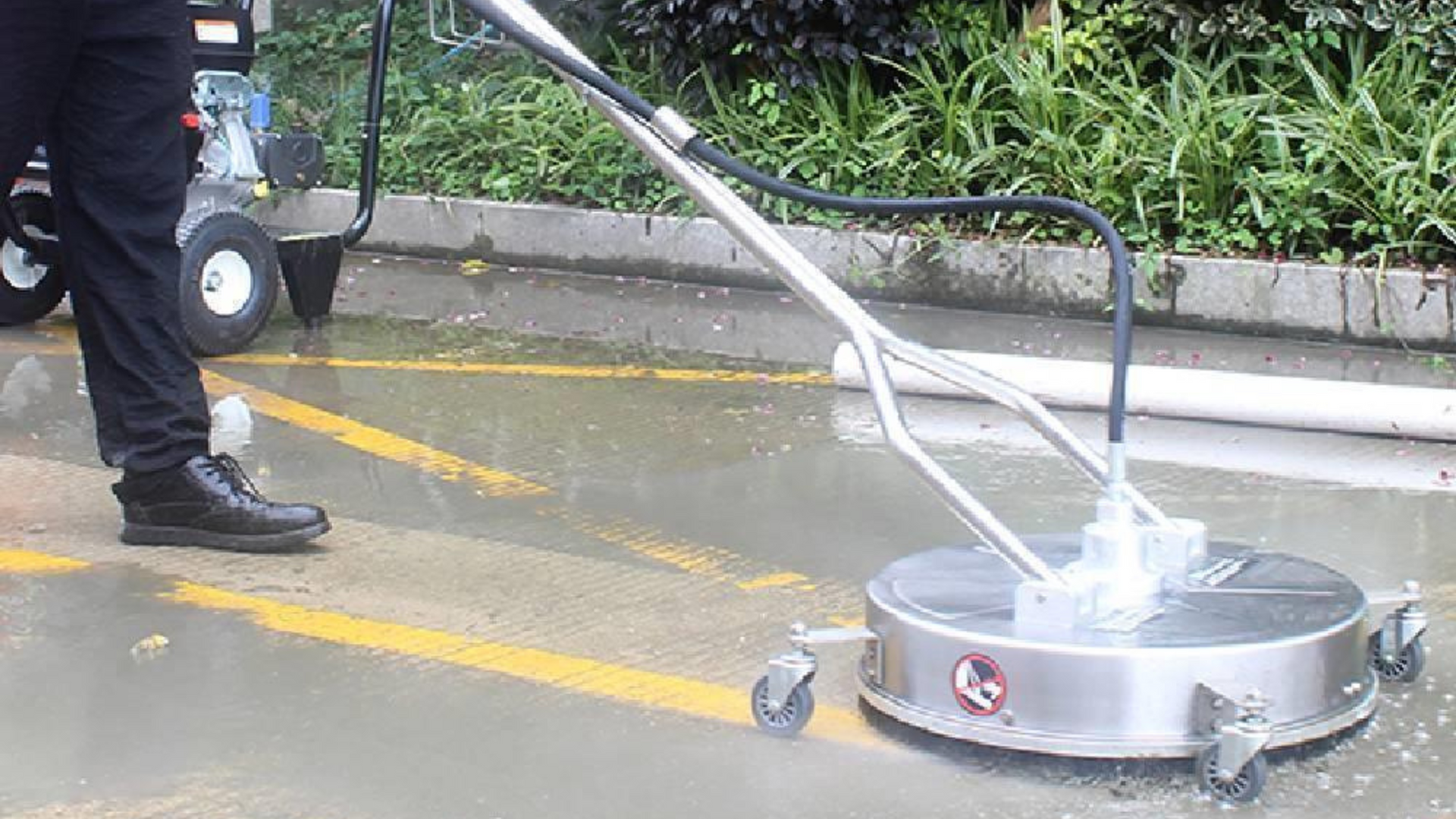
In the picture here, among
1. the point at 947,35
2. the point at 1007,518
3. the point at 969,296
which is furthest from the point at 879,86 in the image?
the point at 1007,518

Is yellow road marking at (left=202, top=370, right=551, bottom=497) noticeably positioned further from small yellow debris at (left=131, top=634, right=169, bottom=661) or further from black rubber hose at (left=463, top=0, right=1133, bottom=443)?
black rubber hose at (left=463, top=0, right=1133, bottom=443)

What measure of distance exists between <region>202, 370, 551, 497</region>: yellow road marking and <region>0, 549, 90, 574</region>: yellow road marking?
38.3 inches

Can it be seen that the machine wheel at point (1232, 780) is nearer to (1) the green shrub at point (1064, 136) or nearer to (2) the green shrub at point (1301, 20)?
(1) the green shrub at point (1064, 136)

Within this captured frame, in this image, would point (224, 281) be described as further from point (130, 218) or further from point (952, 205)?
point (952, 205)

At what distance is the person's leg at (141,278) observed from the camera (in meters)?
3.96

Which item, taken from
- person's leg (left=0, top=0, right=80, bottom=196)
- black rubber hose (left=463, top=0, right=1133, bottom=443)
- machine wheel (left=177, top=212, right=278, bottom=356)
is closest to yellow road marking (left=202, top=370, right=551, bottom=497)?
machine wheel (left=177, top=212, right=278, bottom=356)

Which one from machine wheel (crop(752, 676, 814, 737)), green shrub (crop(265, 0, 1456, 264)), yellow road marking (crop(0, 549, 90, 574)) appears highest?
green shrub (crop(265, 0, 1456, 264))

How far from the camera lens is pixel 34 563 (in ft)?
13.4

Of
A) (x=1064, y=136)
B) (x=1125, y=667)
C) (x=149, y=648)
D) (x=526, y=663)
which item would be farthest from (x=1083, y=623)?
(x=1064, y=136)

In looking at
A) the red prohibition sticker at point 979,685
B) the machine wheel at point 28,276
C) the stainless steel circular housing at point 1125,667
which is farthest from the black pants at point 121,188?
the machine wheel at point 28,276

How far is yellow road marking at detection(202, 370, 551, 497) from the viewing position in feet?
15.7

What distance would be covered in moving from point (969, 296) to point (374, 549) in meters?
3.42

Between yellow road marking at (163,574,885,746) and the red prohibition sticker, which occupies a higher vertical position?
the red prohibition sticker

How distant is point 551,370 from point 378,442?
39.0 inches
